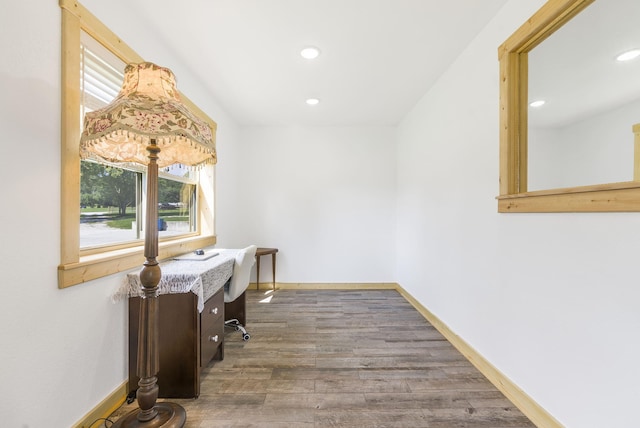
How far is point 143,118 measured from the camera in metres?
1.17

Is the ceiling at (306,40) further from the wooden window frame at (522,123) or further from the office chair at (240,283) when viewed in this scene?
the office chair at (240,283)

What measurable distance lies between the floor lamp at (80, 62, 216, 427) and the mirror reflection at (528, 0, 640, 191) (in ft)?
6.21

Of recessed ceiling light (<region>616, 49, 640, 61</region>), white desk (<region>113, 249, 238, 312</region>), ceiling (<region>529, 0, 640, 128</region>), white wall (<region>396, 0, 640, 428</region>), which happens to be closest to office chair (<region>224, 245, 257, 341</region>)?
white desk (<region>113, 249, 238, 312</region>)

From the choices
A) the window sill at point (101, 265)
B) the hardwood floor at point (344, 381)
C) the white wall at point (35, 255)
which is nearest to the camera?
the white wall at point (35, 255)

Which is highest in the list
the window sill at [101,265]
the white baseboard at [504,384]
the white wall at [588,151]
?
the white wall at [588,151]

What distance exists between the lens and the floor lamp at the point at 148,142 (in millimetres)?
1164

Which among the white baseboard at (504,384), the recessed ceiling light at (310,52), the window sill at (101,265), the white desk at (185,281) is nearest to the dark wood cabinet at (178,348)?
the white desk at (185,281)

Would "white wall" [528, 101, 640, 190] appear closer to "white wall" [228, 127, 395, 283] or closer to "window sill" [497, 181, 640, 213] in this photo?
"window sill" [497, 181, 640, 213]

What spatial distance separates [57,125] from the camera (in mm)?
1273

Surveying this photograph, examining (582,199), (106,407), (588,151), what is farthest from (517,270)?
(106,407)

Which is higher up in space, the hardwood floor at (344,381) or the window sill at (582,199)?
the window sill at (582,199)

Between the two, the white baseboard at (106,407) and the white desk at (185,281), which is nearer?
the white baseboard at (106,407)

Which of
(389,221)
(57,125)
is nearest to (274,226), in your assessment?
(389,221)

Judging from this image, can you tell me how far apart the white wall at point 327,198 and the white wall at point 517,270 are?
3.37 feet
